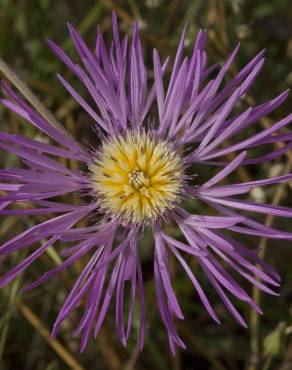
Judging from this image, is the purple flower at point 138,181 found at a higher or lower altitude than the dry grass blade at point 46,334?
higher

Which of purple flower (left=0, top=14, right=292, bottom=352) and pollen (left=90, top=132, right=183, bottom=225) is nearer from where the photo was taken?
purple flower (left=0, top=14, right=292, bottom=352)

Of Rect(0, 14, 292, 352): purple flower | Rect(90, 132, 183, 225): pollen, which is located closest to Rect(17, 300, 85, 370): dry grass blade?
Rect(0, 14, 292, 352): purple flower

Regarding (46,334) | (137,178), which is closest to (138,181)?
(137,178)

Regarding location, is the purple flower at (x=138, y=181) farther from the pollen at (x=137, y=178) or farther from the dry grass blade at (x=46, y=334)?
the dry grass blade at (x=46, y=334)

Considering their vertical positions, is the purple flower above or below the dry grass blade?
above

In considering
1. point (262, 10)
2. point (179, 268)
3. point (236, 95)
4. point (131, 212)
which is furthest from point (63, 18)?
point (236, 95)

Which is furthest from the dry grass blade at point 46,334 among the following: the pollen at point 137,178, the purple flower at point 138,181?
the pollen at point 137,178

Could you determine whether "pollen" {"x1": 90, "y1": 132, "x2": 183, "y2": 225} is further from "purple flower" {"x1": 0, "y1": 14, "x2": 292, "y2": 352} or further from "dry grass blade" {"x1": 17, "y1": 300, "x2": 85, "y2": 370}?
"dry grass blade" {"x1": 17, "y1": 300, "x2": 85, "y2": 370}

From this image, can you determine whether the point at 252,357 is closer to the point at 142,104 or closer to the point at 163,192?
the point at 163,192

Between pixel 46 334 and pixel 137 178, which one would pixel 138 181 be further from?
pixel 46 334
